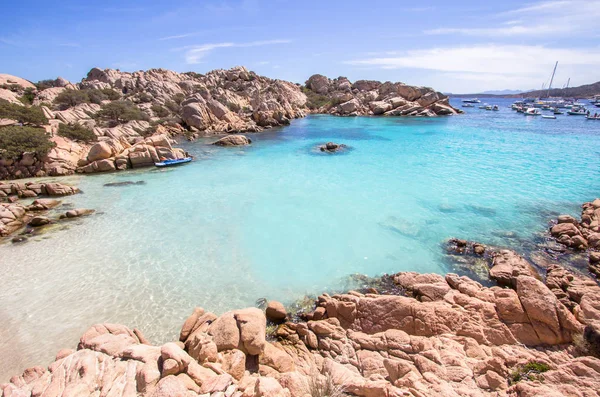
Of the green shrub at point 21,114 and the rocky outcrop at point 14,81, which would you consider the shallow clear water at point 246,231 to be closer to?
the green shrub at point 21,114

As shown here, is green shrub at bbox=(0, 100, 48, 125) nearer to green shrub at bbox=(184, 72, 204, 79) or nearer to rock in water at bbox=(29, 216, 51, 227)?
rock in water at bbox=(29, 216, 51, 227)

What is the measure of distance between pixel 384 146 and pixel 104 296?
1208 inches

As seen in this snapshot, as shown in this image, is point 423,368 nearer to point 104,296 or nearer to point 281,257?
point 281,257

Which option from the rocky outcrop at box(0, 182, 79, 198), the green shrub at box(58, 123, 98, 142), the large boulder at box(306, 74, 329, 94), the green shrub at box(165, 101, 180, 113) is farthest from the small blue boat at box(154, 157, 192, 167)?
the large boulder at box(306, 74, 329, 94)

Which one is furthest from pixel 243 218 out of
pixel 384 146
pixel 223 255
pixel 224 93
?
pixel 224 93

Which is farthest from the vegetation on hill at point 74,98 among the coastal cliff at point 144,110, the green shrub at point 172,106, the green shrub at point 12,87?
the green shrub at point 12,87

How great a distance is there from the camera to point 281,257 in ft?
37.6

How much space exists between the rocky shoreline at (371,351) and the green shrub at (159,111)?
43.4 metres

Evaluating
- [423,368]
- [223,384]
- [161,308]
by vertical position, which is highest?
[223,384]

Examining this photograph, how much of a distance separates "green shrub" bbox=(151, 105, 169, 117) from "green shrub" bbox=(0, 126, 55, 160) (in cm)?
2390

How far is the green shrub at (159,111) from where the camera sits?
43516mm

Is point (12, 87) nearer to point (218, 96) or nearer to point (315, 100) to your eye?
point (218, 96)

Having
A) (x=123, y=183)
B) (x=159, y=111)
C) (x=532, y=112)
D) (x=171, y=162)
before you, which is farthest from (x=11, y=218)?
(x=532, y=112)

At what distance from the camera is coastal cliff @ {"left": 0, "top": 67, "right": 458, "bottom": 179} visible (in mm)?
22219
